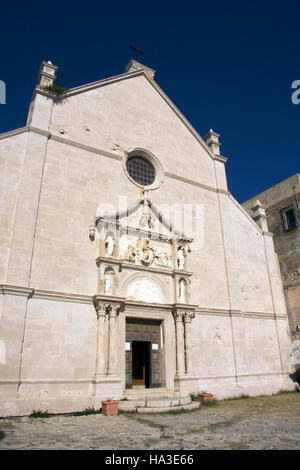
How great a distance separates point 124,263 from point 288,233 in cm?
1435

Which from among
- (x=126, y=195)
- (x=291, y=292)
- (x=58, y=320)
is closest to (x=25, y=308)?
(x=58, y=320)

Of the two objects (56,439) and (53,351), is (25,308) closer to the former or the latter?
(53,351)

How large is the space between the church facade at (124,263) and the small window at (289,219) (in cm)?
477

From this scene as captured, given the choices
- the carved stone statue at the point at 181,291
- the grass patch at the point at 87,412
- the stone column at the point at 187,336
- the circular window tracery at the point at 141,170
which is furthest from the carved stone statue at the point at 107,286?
the circular window tracery at the point at 141,170

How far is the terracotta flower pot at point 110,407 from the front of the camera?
1064cm

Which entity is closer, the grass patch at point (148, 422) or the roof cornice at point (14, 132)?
the grass patch at point (148, 422)

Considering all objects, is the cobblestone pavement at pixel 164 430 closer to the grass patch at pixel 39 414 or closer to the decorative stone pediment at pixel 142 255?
the grass patch at pixel 39 414

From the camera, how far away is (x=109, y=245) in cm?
1350

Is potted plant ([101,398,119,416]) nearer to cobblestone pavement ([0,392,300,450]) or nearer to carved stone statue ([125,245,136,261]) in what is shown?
cobblestone pavement ([0,392,300,450])

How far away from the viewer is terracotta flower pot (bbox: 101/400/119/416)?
10641 mm

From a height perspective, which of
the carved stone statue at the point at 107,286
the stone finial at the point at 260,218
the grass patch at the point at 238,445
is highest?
the stone finial at the point at 260,218

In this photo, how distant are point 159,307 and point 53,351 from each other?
187 inches

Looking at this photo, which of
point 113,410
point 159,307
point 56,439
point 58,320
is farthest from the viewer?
point 159,307

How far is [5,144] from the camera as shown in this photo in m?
13.0
